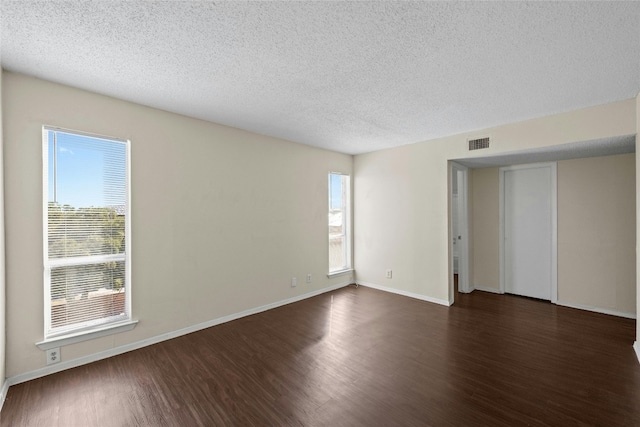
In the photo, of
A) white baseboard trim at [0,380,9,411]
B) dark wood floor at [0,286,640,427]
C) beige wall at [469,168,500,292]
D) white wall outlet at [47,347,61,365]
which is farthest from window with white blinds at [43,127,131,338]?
beige wall at [469,168,500,292]

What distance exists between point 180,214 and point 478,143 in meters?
4.01

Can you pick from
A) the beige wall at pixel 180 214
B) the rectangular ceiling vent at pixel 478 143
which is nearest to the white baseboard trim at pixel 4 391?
the beige wall at pixel 180 214

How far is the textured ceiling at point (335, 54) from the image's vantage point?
1634mm

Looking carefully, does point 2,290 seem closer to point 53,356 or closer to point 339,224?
point 53,356

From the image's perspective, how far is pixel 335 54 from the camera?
2070 millimetres

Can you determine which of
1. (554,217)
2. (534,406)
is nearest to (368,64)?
(534,406)

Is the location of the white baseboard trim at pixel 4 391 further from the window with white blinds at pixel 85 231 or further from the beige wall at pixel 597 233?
the beige wall at pixel 597 233

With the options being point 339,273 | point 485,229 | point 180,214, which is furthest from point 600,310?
point 180,214

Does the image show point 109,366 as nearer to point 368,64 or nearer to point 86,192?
point 86,192

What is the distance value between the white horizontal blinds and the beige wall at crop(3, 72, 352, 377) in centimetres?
29

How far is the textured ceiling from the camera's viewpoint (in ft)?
5.36

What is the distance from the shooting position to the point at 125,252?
295 centimetres

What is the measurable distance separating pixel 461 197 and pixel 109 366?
17.6 feet

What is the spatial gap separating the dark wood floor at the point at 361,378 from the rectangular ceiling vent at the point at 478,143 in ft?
7.65
